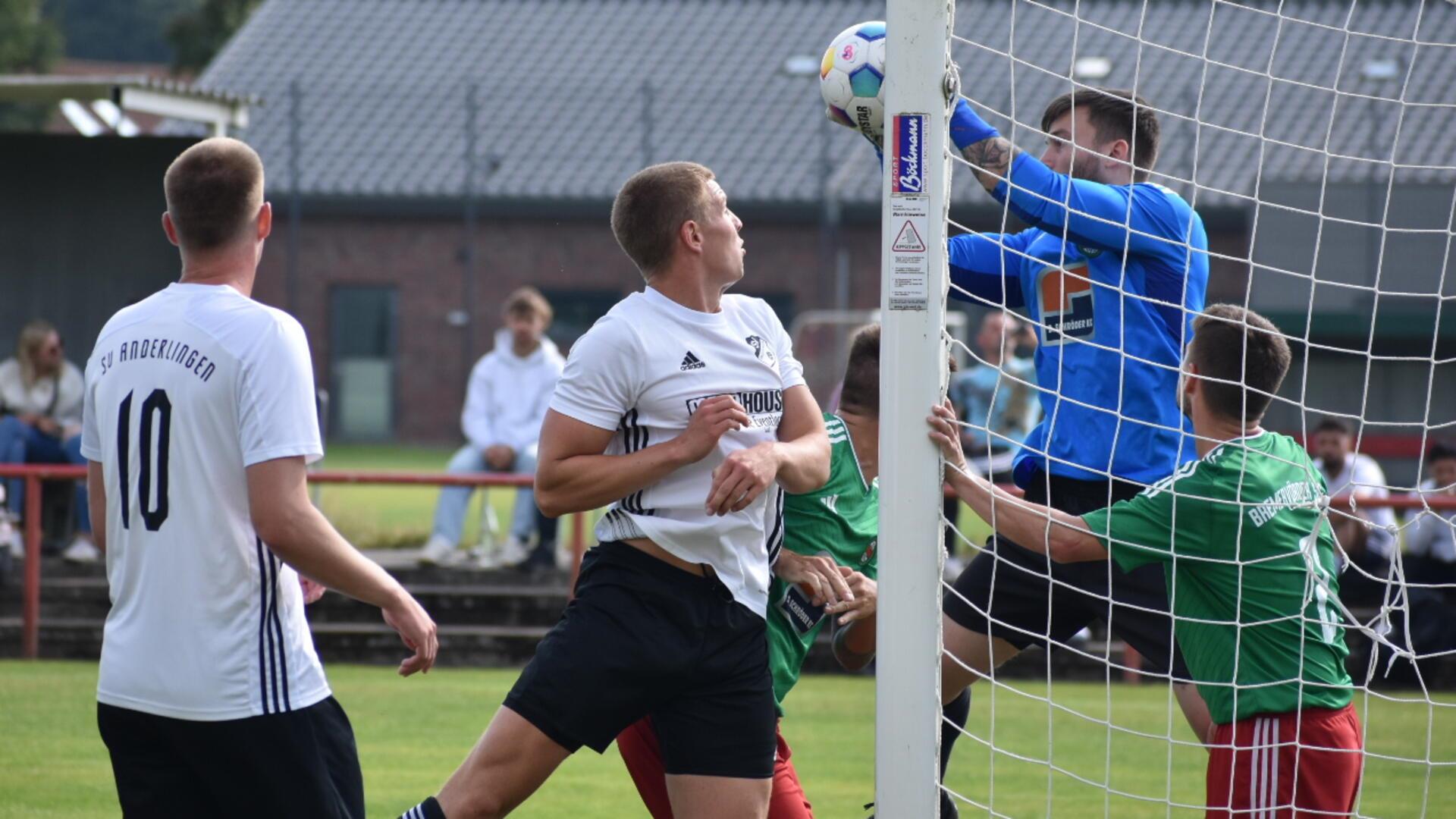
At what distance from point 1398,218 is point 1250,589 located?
1896 cm

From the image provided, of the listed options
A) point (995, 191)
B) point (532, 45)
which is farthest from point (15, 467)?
point (532, 45)

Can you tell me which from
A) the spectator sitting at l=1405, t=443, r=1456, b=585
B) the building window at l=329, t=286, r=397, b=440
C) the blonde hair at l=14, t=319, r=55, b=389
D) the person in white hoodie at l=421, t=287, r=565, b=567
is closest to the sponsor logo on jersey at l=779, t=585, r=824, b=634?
the spectator sitting at l=1405, t=443, r=1456, b=585

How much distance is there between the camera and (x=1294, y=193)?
72.2 ft

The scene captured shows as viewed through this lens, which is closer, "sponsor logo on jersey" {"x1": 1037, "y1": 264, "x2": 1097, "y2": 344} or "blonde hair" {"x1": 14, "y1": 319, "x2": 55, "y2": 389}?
"sponsor logo on jersey" {"x1": 1037, "y1": 264, "x2": 1097, "y2": 344}

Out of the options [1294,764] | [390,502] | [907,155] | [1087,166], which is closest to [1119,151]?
[1087,166]

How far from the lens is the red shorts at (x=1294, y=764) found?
365cm

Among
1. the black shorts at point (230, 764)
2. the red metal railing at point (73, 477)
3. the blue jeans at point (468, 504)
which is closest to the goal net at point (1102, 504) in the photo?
the red metal railing at point (73, 477)

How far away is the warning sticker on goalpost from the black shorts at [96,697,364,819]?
60.0 inches

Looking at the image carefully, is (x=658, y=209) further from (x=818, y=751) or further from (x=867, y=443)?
(x=818, y=751)

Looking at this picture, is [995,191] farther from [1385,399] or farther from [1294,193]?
[1294,193]

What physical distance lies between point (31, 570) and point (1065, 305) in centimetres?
728

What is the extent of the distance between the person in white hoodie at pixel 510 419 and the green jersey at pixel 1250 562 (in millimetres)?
7678

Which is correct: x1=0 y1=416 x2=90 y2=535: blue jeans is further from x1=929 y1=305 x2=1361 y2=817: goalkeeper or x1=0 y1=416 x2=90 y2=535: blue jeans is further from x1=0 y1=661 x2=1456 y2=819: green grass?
x1=929 y1=305 x2=1361 y2=817: goalkeeper

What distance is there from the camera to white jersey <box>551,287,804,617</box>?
11.4 feet
